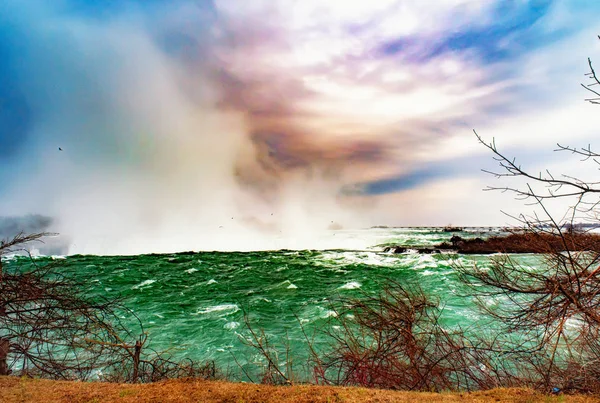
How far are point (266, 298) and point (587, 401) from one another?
1541 cm

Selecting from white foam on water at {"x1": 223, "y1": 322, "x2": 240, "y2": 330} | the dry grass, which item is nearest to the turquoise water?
white foam on water at {"x1": 223, "y1": 322, "x2": 240, "y2": 330}

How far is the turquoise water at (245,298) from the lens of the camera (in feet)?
37.0

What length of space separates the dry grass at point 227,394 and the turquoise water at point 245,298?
64.8 inches

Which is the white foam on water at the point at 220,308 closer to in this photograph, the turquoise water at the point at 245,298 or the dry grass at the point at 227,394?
the turquoise water at the point at 245,298

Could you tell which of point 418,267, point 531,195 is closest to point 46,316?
point 531,195

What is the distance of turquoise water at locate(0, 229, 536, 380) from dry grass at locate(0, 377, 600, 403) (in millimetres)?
1647

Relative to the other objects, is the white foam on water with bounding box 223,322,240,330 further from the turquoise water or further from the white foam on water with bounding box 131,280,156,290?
the white foam on water with bounding box 131,280,156,290

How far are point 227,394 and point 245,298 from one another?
47.7 feet

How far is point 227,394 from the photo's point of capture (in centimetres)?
418

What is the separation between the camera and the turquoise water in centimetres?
1129

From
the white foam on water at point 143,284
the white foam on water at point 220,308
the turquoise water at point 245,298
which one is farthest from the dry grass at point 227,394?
the white foam on water at point 143,284

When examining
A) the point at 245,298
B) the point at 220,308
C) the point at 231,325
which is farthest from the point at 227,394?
the point at 245,298

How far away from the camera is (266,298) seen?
18094 mm

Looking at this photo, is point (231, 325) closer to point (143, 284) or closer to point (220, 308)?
point (220, 308)
